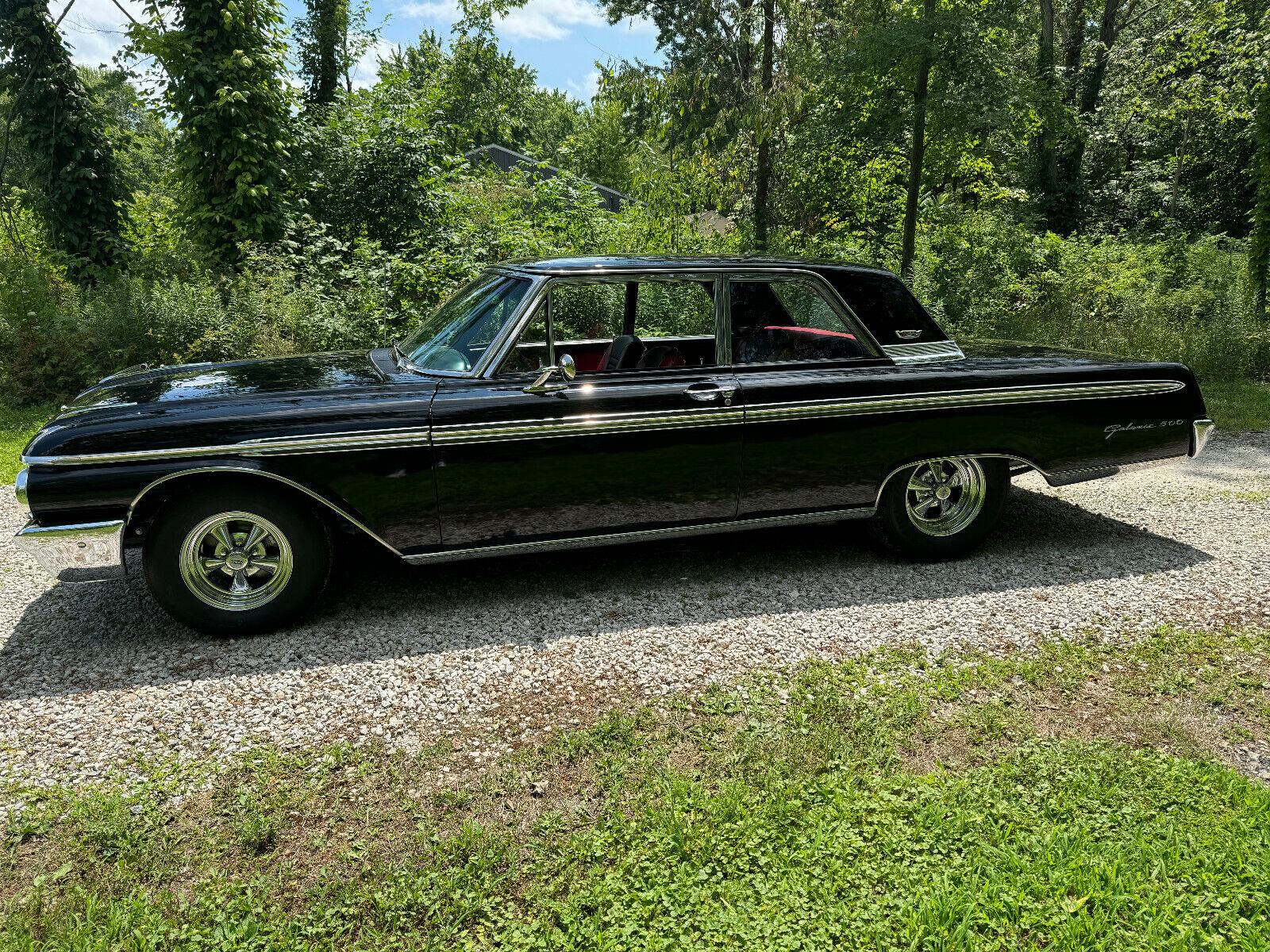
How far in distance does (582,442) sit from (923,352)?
2.14 m

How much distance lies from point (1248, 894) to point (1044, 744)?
2.63ft

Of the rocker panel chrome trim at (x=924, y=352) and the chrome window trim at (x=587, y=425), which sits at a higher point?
the rocker panel chrome trim at (x=924, y=352)

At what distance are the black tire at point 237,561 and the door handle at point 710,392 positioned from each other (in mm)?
1929

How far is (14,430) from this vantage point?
8.36 meters

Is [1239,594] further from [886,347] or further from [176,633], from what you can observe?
[176,633]

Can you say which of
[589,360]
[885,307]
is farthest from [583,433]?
[885,307]

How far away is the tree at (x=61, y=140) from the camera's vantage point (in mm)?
12312

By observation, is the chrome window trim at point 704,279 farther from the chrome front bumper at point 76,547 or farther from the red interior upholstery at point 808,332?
the chrome front bumper at point 76,547

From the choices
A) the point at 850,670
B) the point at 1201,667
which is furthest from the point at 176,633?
the point at 1201,667

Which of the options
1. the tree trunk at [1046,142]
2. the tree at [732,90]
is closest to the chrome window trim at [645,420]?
the tree at [732,90]

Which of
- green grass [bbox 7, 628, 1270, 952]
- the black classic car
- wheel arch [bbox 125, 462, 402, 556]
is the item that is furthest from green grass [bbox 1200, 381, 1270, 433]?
wheel arch [bbox 125, 462, 402, 556]

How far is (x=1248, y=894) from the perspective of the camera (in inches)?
95.4

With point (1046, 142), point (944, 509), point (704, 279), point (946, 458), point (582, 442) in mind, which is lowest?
point (944, 509)

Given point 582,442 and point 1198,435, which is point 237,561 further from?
point 1198,435
